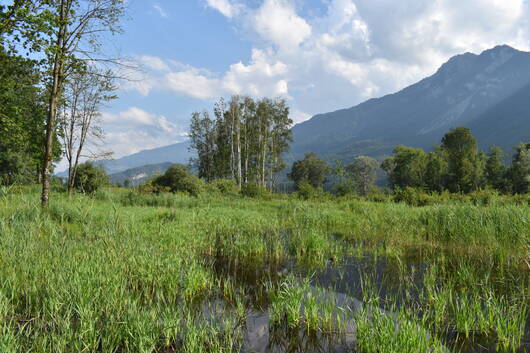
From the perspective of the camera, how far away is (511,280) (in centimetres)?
502

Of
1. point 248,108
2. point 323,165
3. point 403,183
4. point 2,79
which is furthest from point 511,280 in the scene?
point 323,165

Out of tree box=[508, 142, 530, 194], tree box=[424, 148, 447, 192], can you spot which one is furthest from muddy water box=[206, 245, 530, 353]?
tree box=[424, 148, 447, 192]

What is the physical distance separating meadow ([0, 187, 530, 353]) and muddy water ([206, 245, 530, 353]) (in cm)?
2

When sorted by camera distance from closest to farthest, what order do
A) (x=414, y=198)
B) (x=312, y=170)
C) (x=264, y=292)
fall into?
(x=264, y=292), (x=414, y=198), (x=312, y=170)

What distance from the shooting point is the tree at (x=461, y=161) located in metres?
37.0

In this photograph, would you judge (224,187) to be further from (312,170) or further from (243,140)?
(312,170)

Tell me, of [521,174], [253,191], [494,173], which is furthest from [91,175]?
[494,173]

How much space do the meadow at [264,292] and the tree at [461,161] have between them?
1349 inches

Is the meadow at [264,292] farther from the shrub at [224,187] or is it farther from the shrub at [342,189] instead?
the shrub at [342,189]

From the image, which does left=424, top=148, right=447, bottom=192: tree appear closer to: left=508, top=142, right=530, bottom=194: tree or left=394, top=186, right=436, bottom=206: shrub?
left=508, top=142, right=530, bottom=194: tree

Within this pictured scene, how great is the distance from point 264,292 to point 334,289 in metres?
1.25

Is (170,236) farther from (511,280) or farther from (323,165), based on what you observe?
(323,165)

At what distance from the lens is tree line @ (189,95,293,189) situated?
41.4m

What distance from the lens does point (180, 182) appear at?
25625 millimetres
